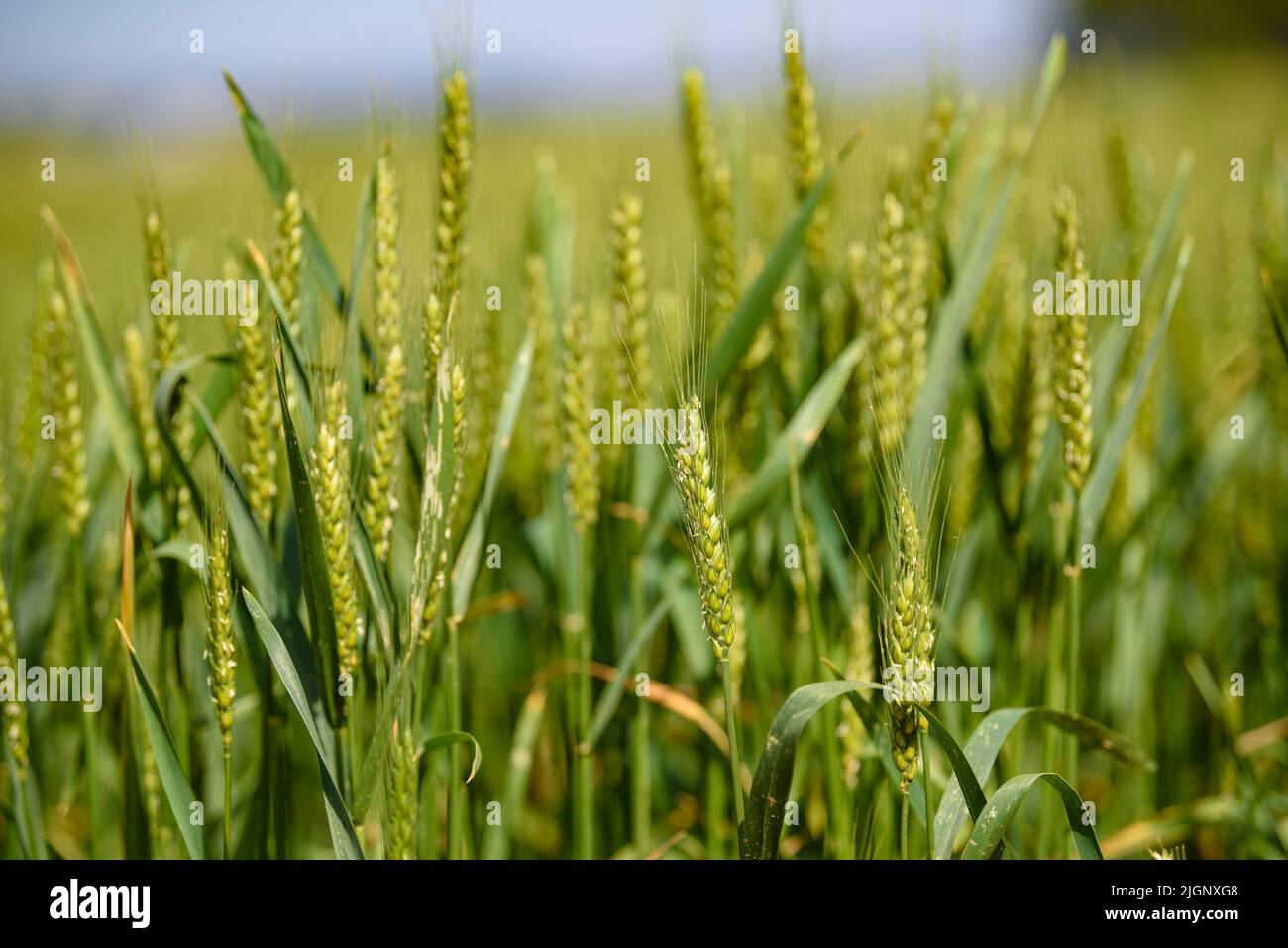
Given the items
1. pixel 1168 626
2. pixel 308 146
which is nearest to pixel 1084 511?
Answer: pixel 1168 626

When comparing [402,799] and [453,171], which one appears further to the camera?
[453,171]

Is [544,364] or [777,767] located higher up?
[544,364]

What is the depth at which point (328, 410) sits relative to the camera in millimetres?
1115

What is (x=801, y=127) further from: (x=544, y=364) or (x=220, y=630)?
(x=220, y=630)

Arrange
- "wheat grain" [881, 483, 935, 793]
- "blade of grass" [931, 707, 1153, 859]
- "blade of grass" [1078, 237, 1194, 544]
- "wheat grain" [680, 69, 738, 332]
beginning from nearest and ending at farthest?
"wheat grain" [881, 483, 935, 793] → "blade of grass" [931, 707, 1153, 859] → "blade of grass" [1078, 237, 1194, 544] → "wheat grain" [680, 69, 738, 332]

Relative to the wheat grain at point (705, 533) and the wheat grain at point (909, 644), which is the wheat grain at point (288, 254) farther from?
the wheat grain at point (909, 644)

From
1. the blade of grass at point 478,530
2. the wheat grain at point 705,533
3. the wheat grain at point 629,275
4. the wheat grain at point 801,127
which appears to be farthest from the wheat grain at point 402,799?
the wheat grain at point 801,127

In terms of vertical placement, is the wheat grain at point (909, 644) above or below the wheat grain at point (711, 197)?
below

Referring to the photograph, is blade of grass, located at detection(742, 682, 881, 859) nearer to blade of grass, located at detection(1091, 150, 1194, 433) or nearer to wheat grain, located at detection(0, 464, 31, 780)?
blade of grass, located at detection(1091, 150, 1194, 433)

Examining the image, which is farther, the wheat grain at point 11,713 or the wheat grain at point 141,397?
the wheat grain at point 141,397

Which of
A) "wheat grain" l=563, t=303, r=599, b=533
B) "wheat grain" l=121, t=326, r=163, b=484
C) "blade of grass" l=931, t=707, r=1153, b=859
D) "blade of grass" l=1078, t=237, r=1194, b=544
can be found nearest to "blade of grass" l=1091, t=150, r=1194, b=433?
"blade of grass" l=1078, t=237, r=1194, b=544

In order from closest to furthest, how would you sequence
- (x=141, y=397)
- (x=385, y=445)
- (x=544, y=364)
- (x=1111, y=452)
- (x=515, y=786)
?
(x=385, y=445) → (x=1111, y=452) → (x=141, y=397) → (x=515, y=786) → (x=544, y=364)

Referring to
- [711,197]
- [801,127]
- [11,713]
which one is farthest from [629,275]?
[11,713]
